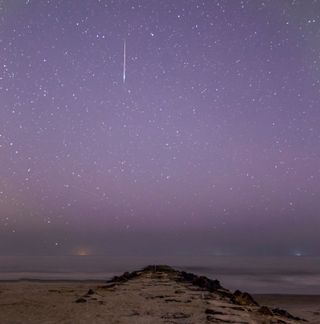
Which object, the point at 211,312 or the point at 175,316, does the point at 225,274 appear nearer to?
the point at 211,312

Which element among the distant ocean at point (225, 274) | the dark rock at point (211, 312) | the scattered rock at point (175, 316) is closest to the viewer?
the scattered rock at point (175, 316)

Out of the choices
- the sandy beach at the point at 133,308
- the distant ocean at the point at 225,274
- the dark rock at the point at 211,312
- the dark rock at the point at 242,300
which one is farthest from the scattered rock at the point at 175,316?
the distant ocean at the point at 225,274

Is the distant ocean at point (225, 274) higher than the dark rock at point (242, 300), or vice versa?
the distant ocean at point (225, 274)

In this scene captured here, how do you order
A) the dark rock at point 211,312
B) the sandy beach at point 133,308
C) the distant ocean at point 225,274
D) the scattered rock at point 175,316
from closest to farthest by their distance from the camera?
the sandy beach at point 133,308 < the scattered rock at point 175,316 < the dark rock at point 211,312 < the distant ocean at point 225,274

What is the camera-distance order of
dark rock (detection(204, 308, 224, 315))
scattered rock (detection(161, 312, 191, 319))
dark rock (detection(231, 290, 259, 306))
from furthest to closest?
dark rock (detection(231, 290, 259, 306))
dark rock (detection(204, 308, 224, 315))
scattered rock (detection(161, 312, 191, 319))

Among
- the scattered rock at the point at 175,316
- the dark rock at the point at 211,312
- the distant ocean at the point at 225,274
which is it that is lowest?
the scattered rock at the point at 175,316

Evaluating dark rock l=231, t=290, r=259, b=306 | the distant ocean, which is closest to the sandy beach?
dark rock l=231, t=290, r=259, b=306

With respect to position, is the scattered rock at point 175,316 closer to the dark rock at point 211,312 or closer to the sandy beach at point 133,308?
the sandy beach at point 133,308

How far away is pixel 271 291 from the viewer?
36.8 m

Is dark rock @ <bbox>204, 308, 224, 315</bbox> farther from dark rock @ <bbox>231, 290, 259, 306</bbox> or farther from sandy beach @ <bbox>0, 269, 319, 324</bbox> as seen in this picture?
dark rock @ <bbox>231, 290, 259, 306</bbox>

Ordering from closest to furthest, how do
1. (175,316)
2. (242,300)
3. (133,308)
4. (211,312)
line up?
(175,316) < (211,312) < (133,308) < (242,300)

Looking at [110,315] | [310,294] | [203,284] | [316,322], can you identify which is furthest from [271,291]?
[110,315]

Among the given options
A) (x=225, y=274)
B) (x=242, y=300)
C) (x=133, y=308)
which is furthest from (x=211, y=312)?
(x=225, y=274)

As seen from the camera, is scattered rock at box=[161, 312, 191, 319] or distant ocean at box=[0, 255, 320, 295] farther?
distant ocean at box=[0, 255, 320, 295]
